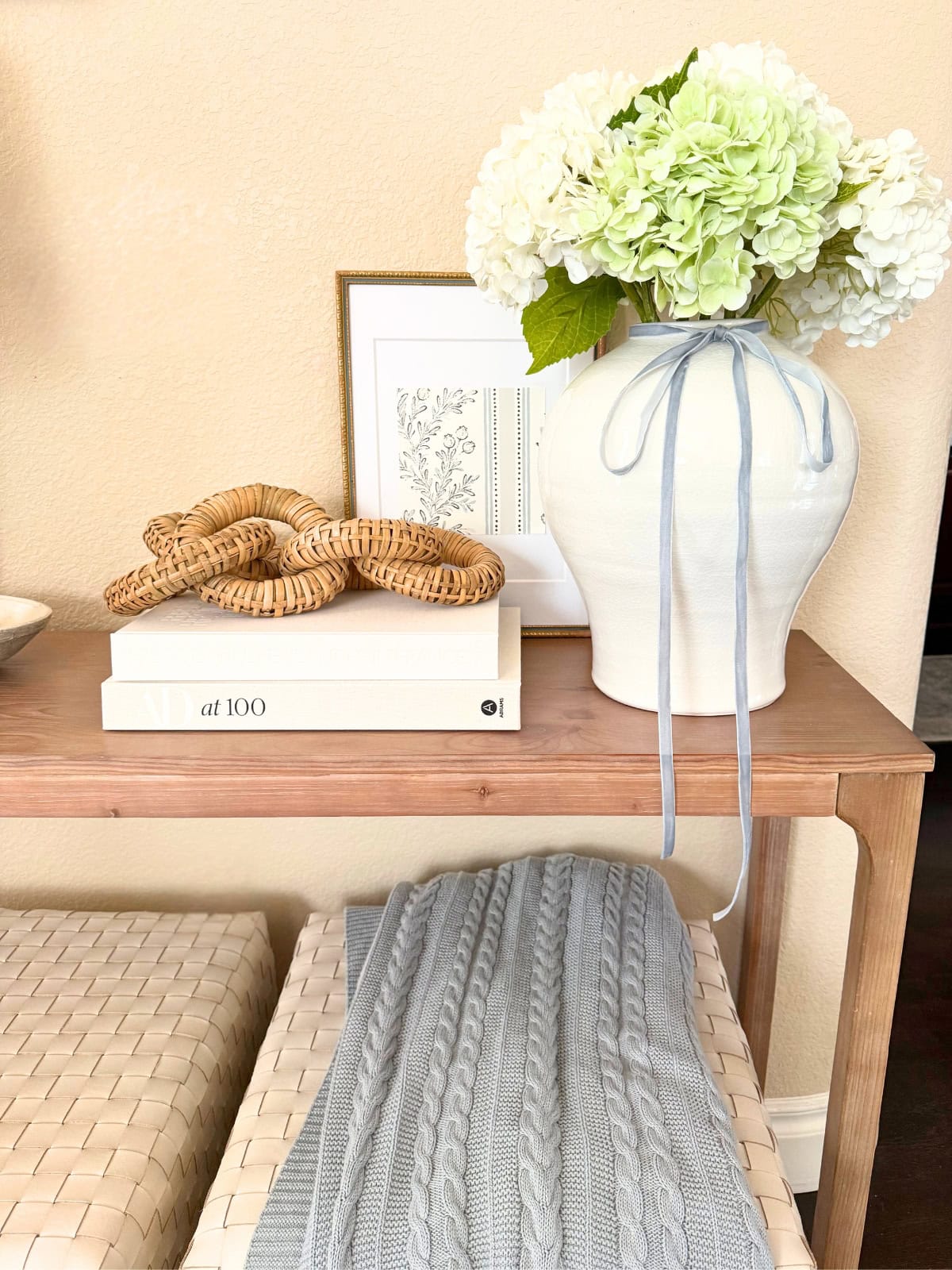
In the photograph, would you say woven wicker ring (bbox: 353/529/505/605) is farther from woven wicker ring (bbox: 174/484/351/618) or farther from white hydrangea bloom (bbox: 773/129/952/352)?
white hydrangea bloom (bbox: 773/129/952/352)

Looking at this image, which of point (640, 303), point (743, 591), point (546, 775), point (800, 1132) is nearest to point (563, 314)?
point (640, 303)

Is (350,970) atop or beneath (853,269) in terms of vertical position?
beneath

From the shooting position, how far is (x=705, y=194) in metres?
0.65

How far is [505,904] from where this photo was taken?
39.8 inches

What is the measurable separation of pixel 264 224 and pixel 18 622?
0.49 m

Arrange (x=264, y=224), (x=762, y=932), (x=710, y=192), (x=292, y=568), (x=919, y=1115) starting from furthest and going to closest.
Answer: (x=919, y=1115)
(x=762, y=932)
(x=264, y=224)
(x=292, y=568)
(x=710, y=192)

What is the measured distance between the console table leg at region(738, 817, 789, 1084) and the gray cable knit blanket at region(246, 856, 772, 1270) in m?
0.23

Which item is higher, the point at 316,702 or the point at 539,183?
the point at 539,183

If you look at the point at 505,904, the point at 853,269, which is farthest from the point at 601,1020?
the point at 853,269

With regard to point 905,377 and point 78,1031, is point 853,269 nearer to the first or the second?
point 905,377

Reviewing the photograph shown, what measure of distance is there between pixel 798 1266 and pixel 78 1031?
26.9 inches

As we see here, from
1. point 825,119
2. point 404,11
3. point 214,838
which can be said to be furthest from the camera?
point 214,838

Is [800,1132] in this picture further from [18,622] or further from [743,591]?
[18,622]

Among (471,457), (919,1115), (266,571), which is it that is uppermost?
(471,457)
